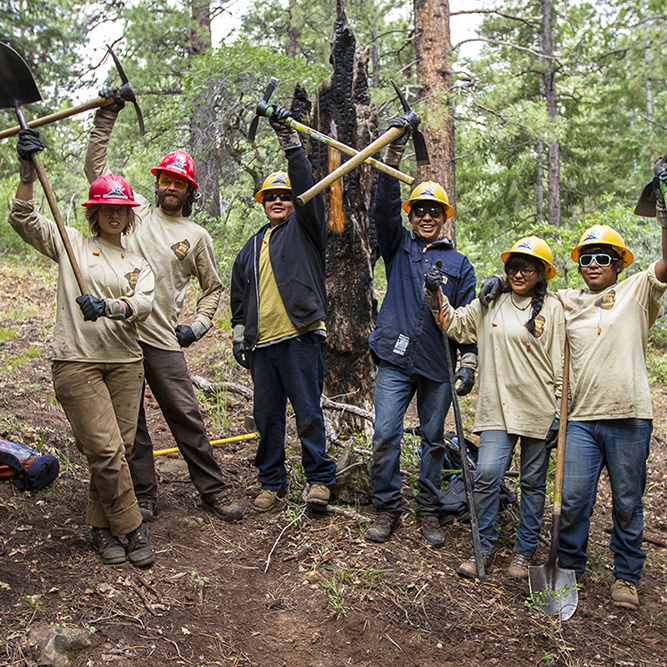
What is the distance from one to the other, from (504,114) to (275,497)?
27.6 feet

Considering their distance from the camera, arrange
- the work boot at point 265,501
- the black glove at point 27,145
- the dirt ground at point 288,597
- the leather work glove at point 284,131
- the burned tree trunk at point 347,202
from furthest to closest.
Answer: the burned tree trunk at point 347,202
the work boot at point 265,501
the leather work glove at point 284,131
the black glove at point 27,145
the dirt ground at point 288,597

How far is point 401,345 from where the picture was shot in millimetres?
4453

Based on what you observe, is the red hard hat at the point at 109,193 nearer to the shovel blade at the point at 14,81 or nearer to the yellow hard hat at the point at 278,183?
the shovel blade at the point at 14,81

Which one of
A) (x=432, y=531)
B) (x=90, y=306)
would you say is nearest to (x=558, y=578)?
(x=432, y=531)

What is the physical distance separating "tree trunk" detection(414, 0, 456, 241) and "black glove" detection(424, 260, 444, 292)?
5305 millimetres

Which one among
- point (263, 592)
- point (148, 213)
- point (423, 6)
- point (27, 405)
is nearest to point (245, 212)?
point (423, 6)

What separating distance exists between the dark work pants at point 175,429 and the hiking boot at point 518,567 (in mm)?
2098

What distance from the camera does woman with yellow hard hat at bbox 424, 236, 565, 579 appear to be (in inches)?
162

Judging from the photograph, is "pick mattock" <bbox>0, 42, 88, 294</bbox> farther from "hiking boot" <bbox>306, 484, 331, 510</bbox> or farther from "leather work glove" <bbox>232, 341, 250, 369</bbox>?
"hiking boot" <bbox>306, 484, 331, 510</bbox>

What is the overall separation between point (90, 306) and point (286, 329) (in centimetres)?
145

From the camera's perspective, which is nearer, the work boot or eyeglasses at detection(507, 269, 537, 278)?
eyeglasses at detection(507, 269, 537, 278)

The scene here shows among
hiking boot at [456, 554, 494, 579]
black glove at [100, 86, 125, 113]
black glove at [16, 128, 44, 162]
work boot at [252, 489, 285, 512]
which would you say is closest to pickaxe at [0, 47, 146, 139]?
black glove at [100, 86, 125, 113]

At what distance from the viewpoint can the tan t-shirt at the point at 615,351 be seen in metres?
3.92

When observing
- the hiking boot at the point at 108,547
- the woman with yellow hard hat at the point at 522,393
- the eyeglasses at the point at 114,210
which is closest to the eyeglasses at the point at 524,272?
the woman with yellow hard hat at the point at 522,393
